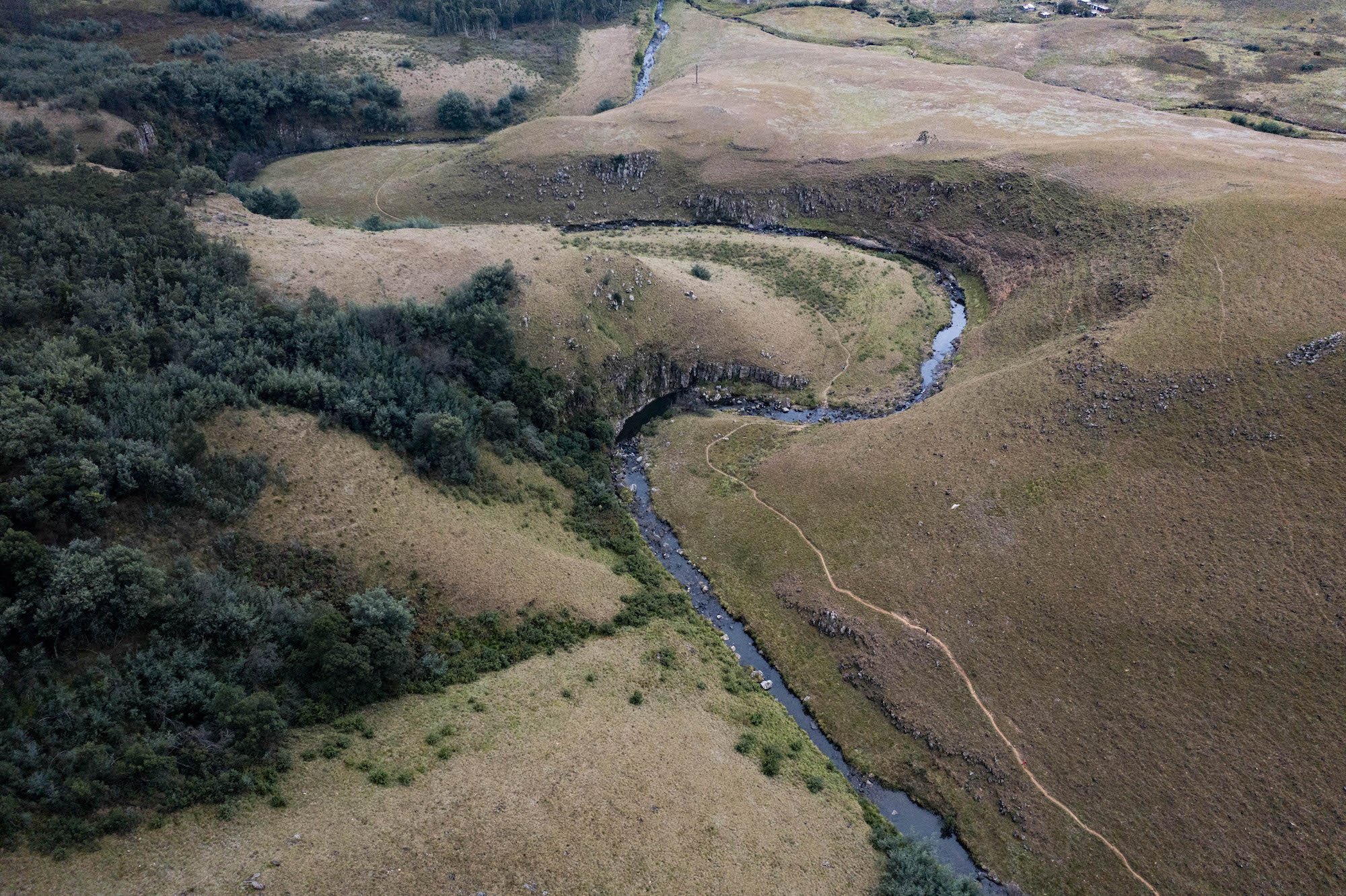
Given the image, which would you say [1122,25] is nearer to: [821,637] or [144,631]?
[821,637]

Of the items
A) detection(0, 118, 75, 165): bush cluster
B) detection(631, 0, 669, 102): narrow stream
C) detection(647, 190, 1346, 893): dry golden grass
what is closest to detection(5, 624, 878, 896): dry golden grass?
detection(647, 190, 1346, 893): dry golden grass

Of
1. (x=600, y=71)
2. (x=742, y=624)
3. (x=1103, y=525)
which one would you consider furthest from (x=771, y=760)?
(x=600, y=71)

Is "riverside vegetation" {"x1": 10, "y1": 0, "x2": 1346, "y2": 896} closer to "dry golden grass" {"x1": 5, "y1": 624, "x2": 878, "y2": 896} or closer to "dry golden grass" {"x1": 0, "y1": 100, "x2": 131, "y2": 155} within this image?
"dry golden grass" {"x1": 5, "y1": 624, "x2": 878, "y2": 896}

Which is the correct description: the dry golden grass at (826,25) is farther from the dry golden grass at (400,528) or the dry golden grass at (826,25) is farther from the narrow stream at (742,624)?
the dry golden grass at (400,528)

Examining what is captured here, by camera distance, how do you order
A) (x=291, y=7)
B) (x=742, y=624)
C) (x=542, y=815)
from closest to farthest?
(x=542, y=815)
(x=742, y=624)
(x=291, y=7)

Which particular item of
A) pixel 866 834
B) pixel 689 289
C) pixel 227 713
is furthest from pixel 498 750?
pixel 689 289

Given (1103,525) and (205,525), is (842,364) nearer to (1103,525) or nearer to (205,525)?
(1103,525)
